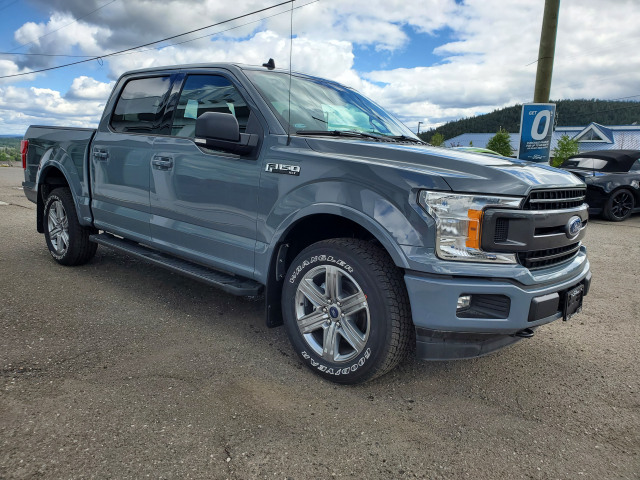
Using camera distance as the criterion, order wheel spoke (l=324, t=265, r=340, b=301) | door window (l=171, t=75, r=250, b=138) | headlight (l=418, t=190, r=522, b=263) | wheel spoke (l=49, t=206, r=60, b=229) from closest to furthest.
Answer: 1. headlight (l=418, t=190, r=522, b=263)
2. wheel spoke (l=324, t=265, r=340, b=301)
3. door window (l=171, t=75, r=250, b=138)
4. wheel spoke (l=49, t=206, r=60, b=229)

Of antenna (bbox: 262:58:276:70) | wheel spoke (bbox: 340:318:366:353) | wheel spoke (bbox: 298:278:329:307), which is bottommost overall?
wheel spoke (bbox: 340:318:366:353)

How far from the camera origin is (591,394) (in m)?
3.11

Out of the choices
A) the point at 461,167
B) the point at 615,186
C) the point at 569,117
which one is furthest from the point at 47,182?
the point at 569,117

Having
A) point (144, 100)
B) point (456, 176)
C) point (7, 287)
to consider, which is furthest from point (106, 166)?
point (456, 176)

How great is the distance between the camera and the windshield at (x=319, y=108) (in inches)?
139

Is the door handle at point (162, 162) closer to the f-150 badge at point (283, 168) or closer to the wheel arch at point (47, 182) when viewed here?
the f-150 badge at point (283, 168)

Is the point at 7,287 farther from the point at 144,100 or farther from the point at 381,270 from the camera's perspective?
the point at 381,270

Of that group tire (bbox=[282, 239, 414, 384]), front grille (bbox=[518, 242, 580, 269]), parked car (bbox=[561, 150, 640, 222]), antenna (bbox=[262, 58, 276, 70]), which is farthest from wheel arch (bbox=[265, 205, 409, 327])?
parked car (bbox=[561, 150, 640, 222])

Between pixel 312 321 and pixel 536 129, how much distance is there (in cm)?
782

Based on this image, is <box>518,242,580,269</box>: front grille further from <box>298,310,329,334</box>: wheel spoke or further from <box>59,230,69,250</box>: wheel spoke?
<box>59,230,69,250</box>: wheel spoke

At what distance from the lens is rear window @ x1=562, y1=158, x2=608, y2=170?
36.6 feet

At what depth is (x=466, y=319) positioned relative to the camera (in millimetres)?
2654

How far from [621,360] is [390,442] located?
6.86 feet

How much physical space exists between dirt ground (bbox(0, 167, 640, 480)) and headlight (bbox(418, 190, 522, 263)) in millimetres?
906
